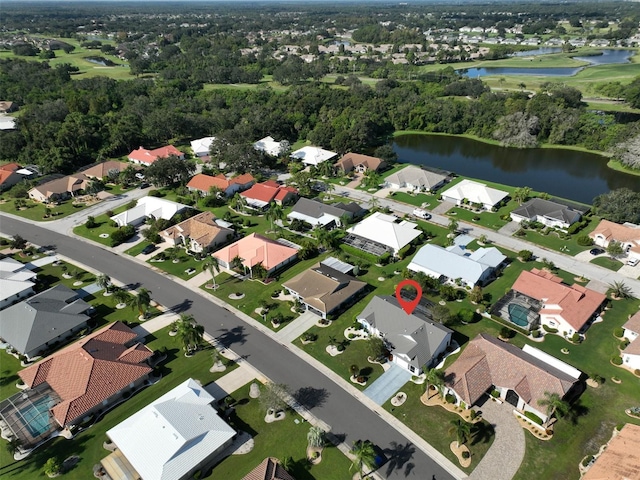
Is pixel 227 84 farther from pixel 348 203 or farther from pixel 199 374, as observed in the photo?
pixel 199 374

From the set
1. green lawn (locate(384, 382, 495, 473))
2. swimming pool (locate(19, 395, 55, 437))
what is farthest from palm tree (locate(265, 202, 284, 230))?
swimming pool (locate(19, 395, 55, 437))

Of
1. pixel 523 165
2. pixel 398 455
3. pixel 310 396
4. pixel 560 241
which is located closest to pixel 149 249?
pixel 310 396

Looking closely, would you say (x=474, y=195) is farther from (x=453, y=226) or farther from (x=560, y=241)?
(x=560, y=241)

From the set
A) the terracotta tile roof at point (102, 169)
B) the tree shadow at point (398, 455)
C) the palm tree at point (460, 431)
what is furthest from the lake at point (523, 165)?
the tree shadow at point (398, 455)

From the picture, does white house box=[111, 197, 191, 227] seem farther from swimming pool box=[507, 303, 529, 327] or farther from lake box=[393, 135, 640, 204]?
lake box=[393, 135, 640, 204]

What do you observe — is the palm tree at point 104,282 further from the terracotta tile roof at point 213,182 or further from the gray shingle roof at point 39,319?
the terracotta tile roof at point 213,182

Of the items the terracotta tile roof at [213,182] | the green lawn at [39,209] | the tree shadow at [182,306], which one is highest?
the terracotta tile roof at [213,182]
